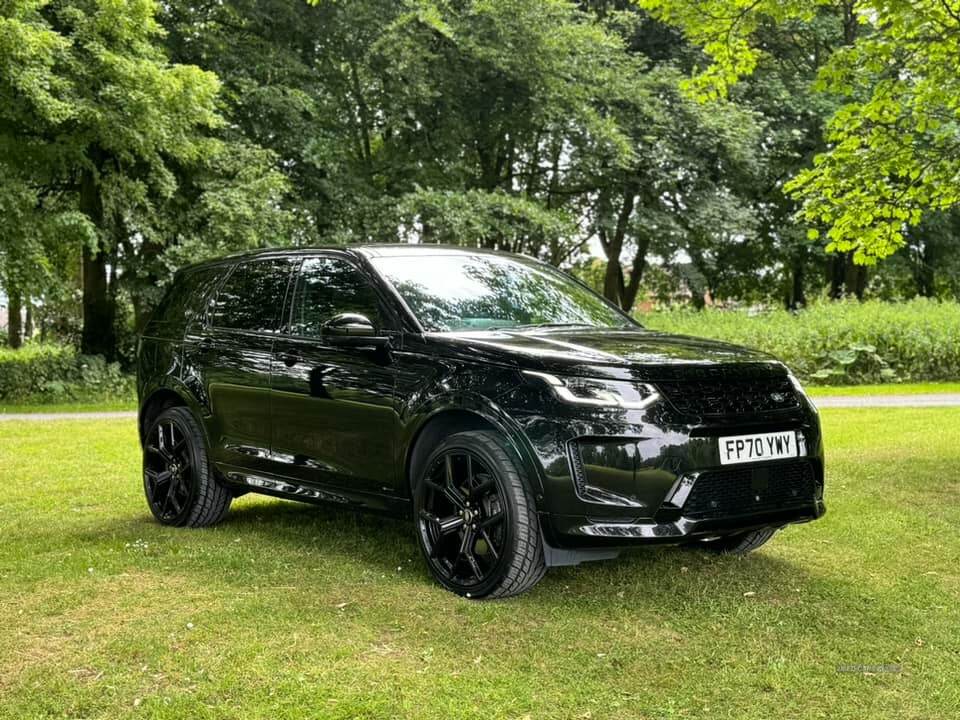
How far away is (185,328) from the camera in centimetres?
738

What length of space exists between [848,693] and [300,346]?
3564 mm

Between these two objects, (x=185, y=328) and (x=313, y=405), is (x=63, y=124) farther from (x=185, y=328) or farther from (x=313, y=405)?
(x=313, y=405)

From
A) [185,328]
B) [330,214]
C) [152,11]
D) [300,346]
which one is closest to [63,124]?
[152,11]

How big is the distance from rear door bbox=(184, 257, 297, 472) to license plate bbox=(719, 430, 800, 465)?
2.81 m

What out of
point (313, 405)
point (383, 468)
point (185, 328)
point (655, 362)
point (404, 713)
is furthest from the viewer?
point (185, 328)

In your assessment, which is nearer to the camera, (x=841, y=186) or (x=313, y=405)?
(x=313, y=405)

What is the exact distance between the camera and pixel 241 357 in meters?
6.74

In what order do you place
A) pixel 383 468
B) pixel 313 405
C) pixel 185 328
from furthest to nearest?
pixel 185 328 < pixel 313 405 < pixel 383 468

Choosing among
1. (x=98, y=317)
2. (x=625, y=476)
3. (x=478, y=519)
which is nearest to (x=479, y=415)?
(x=478, y=519)

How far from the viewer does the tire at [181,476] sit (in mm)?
7116

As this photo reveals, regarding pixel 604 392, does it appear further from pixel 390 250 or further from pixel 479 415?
pixel 390 250

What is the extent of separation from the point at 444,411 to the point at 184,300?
2.94 m

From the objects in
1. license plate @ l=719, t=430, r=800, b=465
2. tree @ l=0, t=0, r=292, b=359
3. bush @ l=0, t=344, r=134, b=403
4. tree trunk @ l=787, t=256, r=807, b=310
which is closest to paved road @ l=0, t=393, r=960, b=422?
bush @ l=0, t=344, r=134, b=403

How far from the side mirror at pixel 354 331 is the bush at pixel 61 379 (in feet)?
48.1
